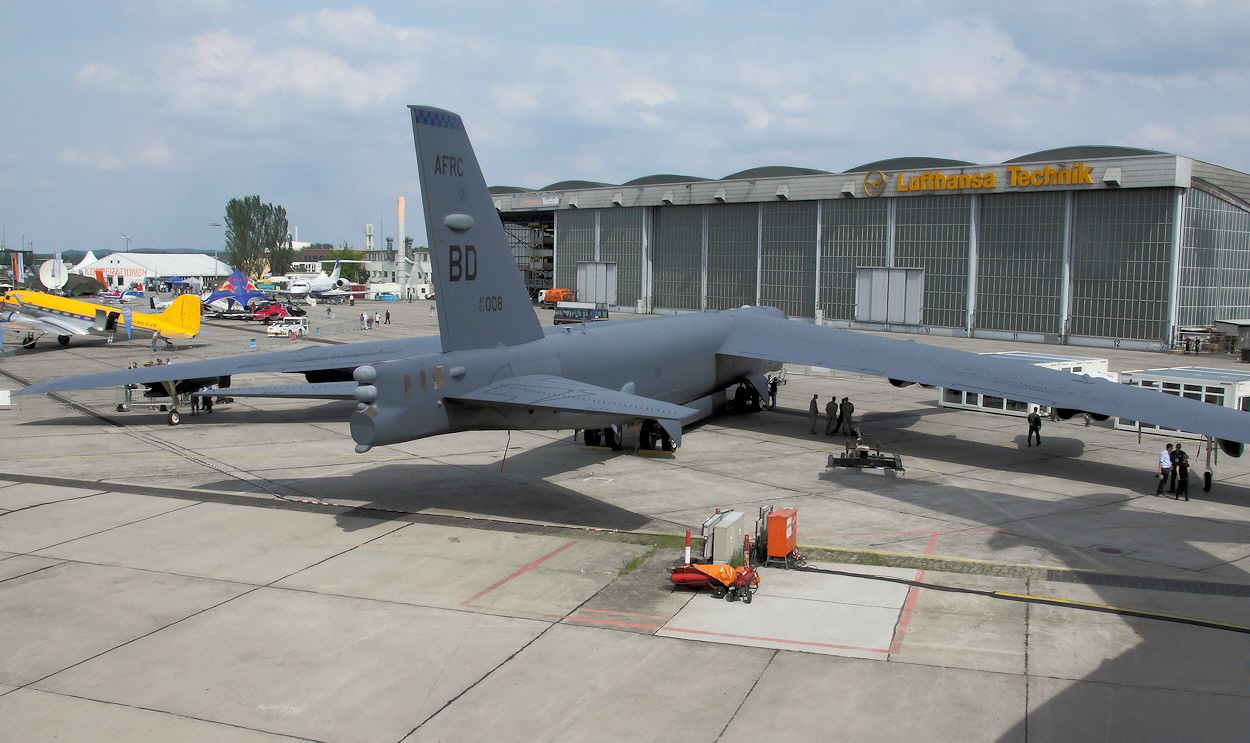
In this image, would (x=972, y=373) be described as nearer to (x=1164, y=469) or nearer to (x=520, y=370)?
(x=1164, y=469)

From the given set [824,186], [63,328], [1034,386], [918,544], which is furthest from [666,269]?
[918,544]

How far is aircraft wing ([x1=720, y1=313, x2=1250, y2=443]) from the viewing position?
2218 cm

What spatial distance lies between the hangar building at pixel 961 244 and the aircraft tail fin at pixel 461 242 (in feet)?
191

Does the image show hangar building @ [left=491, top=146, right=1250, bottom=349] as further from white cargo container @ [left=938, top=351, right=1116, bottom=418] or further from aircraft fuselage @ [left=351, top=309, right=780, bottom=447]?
aircraft fuselage @ [left=351, top=309, right=780, bottom=447]

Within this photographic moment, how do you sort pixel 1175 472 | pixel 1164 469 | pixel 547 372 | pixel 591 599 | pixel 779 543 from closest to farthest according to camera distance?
pixel 591 599
pixel 779 543
pixel 547 372
pixel 1175 472
pixel 1164 469

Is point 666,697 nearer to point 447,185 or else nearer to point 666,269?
point 447,185

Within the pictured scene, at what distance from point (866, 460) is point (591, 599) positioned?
1297 cm

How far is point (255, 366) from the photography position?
3212cm

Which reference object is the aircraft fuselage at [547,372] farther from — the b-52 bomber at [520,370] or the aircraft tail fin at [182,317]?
the aircraft tail fin at [182,317]

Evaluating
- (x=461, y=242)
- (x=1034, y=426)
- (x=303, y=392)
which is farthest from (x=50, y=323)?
(x=1034, y=426)

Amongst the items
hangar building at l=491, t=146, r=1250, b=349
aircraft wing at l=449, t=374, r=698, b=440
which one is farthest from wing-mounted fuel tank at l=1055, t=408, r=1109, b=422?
hangar building at l=491, t=146, r=1250, b=349

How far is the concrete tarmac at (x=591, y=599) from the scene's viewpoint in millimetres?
11836

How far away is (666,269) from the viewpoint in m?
95.2

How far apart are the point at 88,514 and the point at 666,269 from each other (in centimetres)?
7731
